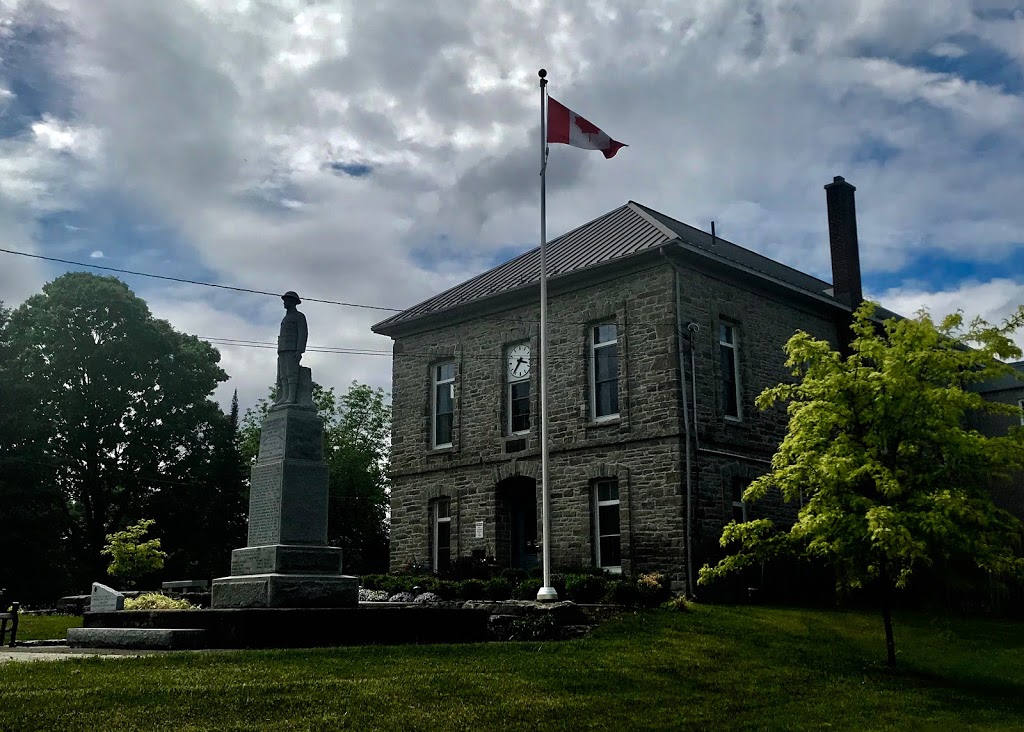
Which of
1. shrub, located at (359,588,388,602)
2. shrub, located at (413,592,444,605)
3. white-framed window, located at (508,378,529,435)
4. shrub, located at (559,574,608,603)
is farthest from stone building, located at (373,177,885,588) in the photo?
shrub, located at (413,592,444,605)

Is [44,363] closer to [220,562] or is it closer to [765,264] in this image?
[220,562]

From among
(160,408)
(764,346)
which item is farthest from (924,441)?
(160,408)

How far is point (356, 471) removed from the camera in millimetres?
50031

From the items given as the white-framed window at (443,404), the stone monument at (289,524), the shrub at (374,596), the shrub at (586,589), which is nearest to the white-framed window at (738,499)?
the shrub at (586,589)

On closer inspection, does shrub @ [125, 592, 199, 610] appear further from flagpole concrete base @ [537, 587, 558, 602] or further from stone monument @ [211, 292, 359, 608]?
flagpole concrete base @ [537, 587, 558, 602]

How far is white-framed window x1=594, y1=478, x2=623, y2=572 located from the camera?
72.1 ft

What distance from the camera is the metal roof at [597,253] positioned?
23.2 meters

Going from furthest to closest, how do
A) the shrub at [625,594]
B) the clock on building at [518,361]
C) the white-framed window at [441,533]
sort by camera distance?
the white-framed window at [441,533]
the clock on building at [518,361]
the shrub at [625,594]

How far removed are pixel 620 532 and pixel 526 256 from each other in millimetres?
9578

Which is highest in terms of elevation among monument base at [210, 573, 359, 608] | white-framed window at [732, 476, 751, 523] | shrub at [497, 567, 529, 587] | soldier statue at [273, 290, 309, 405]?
soldier statue at [273, 290, 309, 405]

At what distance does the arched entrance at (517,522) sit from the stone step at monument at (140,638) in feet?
41.2

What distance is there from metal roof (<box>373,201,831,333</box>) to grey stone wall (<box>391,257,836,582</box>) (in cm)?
67

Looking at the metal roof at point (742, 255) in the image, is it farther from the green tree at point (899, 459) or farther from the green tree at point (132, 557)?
the green tree at point (132, 557)

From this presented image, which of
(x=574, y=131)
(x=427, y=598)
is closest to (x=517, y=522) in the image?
(x=427, y=598)
